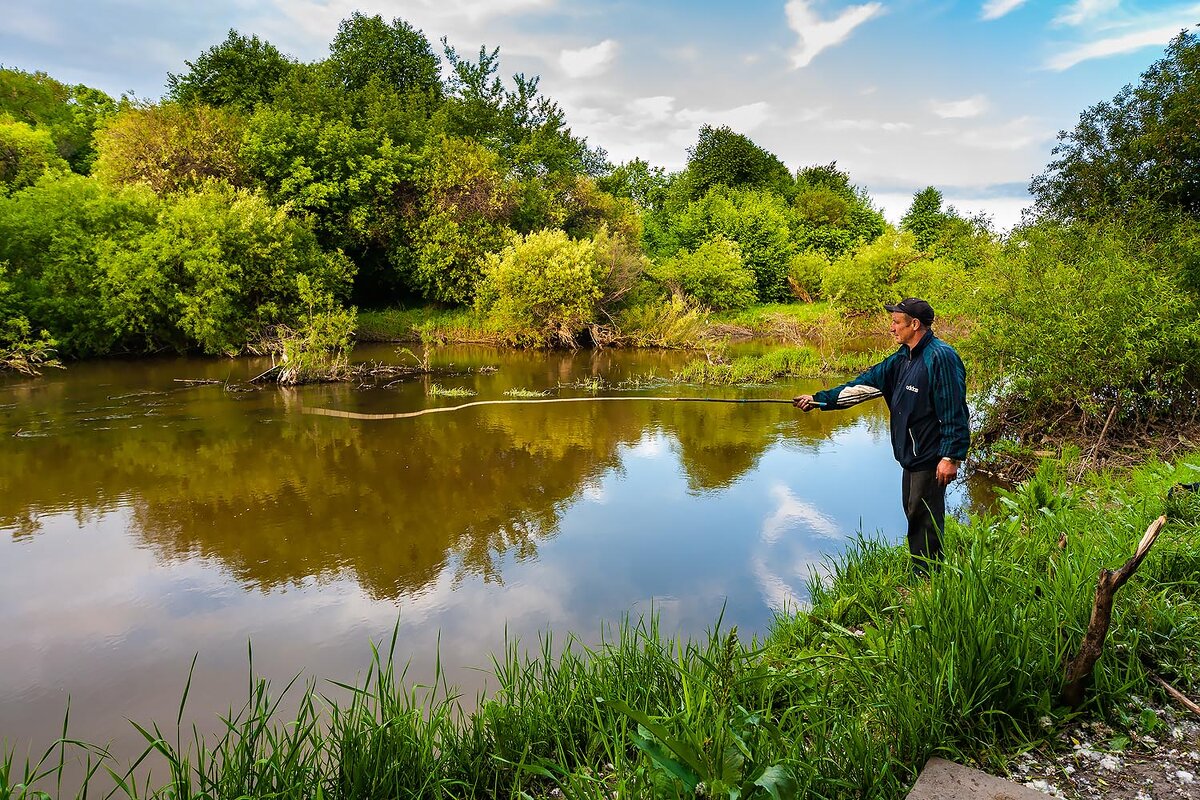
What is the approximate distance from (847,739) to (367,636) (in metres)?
3.39

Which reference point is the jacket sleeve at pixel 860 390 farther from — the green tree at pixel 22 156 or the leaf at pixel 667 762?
the green tree at pixel 22 156

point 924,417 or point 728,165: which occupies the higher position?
point 728,165

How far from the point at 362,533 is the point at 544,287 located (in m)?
16.0

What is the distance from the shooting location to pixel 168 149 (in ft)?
69.6

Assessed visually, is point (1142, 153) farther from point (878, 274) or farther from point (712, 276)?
point (712, 276)

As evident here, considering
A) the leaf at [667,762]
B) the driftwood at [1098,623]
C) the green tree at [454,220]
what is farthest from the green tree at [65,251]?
the driftwood at [1098,623]

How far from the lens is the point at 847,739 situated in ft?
7.34

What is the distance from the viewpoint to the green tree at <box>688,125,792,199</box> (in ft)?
151

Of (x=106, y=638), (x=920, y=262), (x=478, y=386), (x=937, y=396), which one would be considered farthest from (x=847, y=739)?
(x=920, y=262)

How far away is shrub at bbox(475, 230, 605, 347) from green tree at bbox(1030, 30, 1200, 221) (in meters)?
13.3

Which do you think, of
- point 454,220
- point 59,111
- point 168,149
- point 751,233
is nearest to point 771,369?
point 454,220

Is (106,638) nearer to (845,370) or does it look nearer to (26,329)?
(26,329)

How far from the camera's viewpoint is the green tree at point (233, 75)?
29.0m

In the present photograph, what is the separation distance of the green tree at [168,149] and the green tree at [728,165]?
3098 centimetres
